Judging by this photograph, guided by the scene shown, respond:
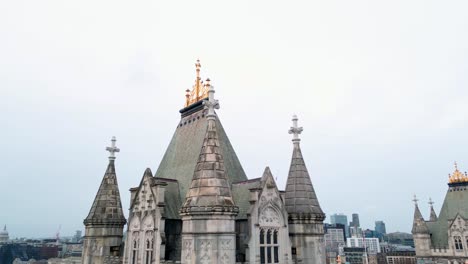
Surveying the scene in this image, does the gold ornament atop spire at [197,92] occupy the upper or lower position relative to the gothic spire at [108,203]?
upper

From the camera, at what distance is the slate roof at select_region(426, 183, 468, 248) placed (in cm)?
5975

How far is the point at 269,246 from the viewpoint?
18.2 meters

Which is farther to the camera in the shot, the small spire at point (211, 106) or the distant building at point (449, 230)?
the distant building at point (449, 230)

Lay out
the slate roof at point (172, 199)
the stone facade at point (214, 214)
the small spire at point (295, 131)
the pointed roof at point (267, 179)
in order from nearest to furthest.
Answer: the stone facade at point (214, 214)
the pointed roof at point (267, 179)
the slate roof at point (172, 199)
the small spire at point (295, 131)

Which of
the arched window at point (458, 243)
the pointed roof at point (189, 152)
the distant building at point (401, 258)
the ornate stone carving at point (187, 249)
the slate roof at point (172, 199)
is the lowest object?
the distant building at point (401, 258)

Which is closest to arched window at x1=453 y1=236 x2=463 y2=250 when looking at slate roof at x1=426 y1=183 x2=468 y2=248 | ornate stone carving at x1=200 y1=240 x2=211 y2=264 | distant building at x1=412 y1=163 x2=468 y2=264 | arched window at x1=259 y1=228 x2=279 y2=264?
distant building at x1=412 y1=163 x2=468 y2=264

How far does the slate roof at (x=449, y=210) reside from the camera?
5975 cm

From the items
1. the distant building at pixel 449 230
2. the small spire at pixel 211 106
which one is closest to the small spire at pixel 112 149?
the small spire at pixel 211 106

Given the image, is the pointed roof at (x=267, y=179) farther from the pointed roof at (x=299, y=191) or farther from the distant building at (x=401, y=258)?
the distant building at (x=401, y=258)

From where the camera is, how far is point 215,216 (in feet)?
52.4

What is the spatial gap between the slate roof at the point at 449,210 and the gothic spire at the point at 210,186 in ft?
187

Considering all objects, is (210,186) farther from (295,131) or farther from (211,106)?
(295,131)

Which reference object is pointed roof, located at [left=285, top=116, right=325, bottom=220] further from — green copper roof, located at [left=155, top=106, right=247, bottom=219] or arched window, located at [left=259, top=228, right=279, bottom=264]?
green copper roof, located at [left=155, top=106, right=247, bottom=219]

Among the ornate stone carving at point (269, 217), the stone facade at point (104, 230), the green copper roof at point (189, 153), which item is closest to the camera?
the ornate stone carving at point (269, 217)
